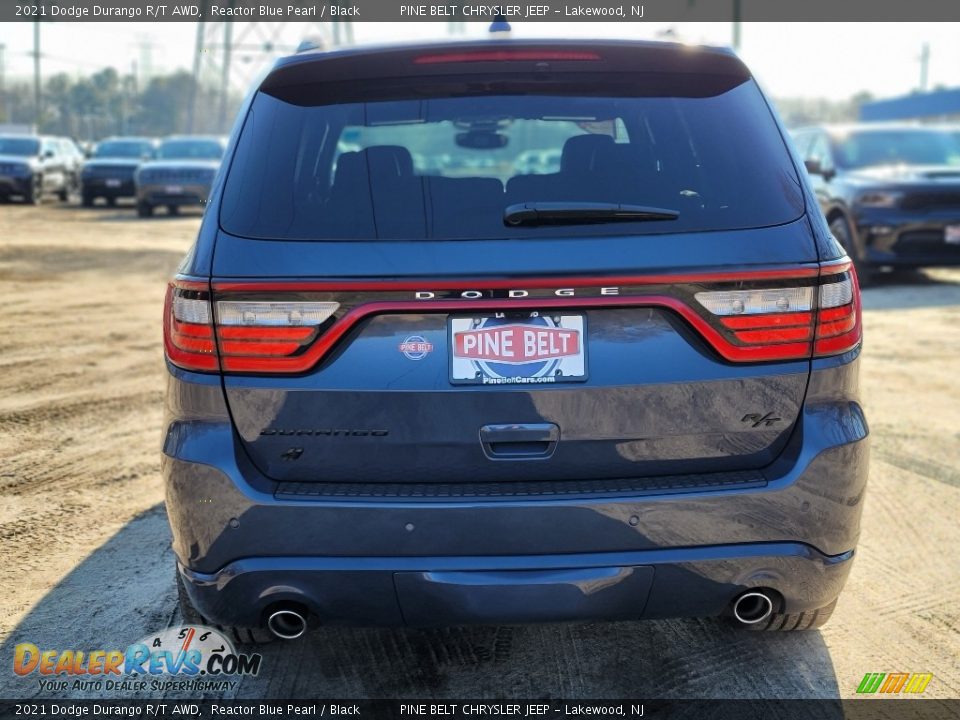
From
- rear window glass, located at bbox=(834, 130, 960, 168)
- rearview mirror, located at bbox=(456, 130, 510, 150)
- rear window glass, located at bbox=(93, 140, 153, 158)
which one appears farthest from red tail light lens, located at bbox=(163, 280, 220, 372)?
rear window glass, located at bbox=(93, 140, 153, 158)

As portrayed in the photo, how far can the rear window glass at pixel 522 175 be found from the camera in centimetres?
249

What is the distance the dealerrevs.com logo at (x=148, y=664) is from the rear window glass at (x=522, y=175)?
4.57 feet

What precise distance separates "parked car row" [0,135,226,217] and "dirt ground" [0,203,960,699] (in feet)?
51.2

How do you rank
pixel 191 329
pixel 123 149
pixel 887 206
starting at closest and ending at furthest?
pixel 191 329 < pixel 887 206 < pixel 123 149

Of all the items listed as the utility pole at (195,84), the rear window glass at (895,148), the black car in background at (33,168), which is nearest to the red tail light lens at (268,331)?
the rear window glass at (895,148)

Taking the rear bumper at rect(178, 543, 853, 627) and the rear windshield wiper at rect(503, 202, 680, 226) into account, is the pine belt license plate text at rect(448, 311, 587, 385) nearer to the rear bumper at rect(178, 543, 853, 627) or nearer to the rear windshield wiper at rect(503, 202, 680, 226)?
the rear windshield wiper at rect(503, 202, 680, 226)

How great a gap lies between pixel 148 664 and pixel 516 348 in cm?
164

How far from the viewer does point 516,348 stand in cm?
243

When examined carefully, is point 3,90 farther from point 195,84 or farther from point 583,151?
point 583,151

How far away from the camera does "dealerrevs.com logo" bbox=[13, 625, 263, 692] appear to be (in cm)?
303

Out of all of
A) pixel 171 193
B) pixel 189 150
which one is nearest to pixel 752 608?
pixel 171 193

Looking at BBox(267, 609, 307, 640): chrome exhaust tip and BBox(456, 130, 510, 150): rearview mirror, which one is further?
BBox(456, 130, 510, 150): rearview mirror

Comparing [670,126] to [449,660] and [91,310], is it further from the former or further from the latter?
[91,310]

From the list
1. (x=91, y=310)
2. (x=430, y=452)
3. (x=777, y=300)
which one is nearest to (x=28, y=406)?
(x=91, y=310)
